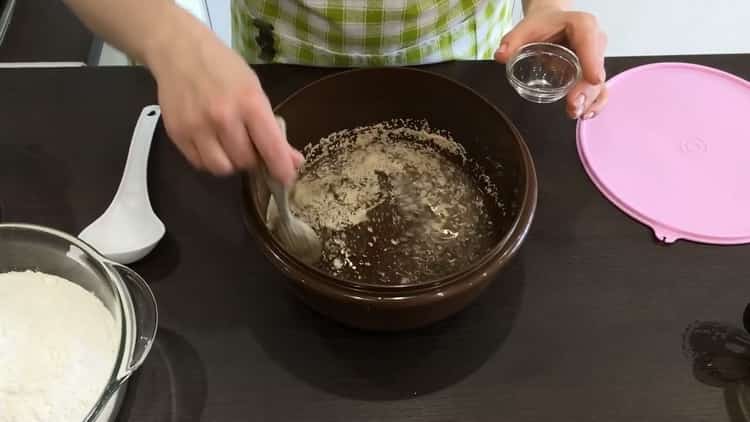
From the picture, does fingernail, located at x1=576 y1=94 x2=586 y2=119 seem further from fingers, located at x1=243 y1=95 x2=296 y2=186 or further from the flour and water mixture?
fingers, located at x1=243 y1=95 x2=296 y2=186

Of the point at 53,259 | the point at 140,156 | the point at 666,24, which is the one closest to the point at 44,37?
the point at 140,156

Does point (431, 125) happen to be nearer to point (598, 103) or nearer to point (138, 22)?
point (598, 103)

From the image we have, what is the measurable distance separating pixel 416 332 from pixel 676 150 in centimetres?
40

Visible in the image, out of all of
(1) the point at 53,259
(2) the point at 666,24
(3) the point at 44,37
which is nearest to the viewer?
(1) the point at 53,259

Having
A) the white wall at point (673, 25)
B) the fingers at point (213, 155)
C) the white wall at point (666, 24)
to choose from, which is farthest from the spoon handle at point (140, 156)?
the white wall at point (673, 25)

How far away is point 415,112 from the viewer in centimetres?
78

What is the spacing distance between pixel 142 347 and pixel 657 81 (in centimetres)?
71

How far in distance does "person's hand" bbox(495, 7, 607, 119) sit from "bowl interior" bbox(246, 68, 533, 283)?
0.10 meters

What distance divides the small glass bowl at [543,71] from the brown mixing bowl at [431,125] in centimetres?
11

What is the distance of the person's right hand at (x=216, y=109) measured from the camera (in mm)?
513

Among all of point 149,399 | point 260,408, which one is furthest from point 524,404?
point 149,399

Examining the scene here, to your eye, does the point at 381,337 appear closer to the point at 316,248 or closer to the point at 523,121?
the point at 316,248

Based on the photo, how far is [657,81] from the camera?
87 centimetres

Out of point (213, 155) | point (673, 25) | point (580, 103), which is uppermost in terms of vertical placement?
point (213, 155)
